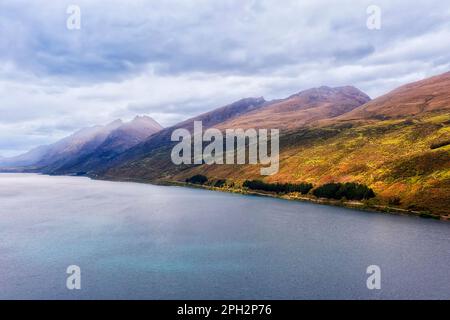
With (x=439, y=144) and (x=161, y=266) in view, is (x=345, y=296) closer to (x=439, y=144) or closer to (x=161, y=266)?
(x=161, y=266)

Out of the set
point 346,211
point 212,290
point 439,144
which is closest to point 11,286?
point 212,290

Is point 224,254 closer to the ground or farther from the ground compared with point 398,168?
closer to the ground

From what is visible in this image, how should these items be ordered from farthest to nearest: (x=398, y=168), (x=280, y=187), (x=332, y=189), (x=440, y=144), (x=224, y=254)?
(x=280, y=187), (x=332, y=189), (x=440, y=144), (x=398, y=168), (x=224, y=254)

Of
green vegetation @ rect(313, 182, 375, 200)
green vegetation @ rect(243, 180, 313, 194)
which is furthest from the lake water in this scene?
green vegetation @ rect(243, 180, 313, 194)

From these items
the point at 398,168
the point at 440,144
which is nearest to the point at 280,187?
the point at 398,168

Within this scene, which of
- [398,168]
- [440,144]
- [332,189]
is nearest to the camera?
[398,168]

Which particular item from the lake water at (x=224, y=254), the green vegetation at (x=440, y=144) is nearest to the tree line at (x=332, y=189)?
the lake water at (x=224, y=254)

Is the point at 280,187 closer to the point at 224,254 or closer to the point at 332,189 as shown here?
the point at 332,189
